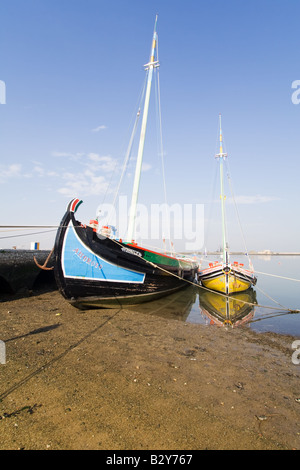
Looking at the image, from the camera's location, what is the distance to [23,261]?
15258 mm

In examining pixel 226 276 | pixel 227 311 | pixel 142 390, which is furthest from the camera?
pixel 226 276

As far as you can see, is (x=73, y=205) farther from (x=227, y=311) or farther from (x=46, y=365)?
(x=227, y=311)

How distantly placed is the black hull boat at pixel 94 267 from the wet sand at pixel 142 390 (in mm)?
2306

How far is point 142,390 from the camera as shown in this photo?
452cm

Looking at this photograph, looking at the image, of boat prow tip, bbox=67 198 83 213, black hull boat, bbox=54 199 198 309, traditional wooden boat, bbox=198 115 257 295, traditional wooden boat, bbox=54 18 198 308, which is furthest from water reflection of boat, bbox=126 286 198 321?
boat prow tip, bbox=67 198 83 213

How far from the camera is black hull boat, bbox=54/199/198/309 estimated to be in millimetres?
10258

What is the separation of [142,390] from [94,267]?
6747mm

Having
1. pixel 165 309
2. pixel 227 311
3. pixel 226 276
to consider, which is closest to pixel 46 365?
pixel 165 309

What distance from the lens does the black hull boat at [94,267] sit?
33.7 feet

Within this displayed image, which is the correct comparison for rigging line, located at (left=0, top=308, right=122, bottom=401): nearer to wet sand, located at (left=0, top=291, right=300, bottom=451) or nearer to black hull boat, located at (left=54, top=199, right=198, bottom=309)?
wet sand, located at (left=0, top=291, right=300, bottom=451)

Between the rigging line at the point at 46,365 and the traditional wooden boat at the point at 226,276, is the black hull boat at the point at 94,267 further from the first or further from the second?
the traditional wooden boat at the point at 226,276

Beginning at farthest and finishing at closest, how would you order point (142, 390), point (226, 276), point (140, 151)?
point (226, 276), point (140, 151), point (142, 390)

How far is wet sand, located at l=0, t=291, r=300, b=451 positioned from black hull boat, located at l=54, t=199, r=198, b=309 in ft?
7.57
